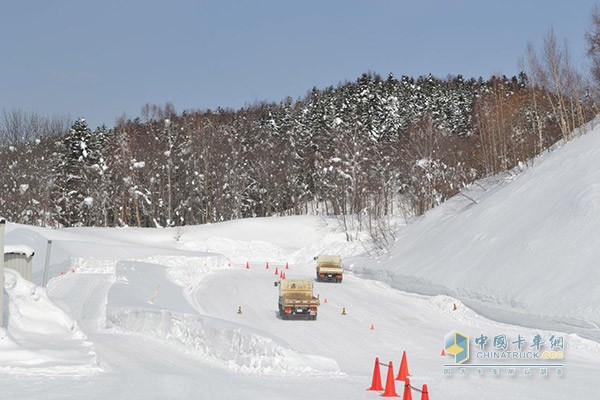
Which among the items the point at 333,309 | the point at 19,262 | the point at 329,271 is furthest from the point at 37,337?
the point at 329,271

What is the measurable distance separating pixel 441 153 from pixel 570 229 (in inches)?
1575

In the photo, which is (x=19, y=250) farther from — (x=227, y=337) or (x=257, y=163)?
(x=257, y=163)

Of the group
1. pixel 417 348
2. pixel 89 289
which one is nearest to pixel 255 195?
pixel 89 289

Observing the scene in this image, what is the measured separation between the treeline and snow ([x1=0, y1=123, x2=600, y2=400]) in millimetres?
13745

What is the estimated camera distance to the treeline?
68625mm

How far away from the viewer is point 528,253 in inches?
1166

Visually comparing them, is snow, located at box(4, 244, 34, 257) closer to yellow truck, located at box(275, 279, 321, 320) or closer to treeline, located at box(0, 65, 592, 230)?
yellow truck, located at box(275, 279, 321, 320)

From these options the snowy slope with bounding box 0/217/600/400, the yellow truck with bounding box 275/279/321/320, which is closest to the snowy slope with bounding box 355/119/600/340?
the snowy slope with bounding box 0/217/600/400

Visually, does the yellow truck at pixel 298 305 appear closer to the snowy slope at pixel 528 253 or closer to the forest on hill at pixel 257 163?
the snowy slope at pixel 528 253

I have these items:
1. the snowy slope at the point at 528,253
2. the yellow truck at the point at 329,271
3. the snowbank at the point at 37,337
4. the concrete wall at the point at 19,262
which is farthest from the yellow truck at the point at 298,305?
the yellow truck at the point at 329,271

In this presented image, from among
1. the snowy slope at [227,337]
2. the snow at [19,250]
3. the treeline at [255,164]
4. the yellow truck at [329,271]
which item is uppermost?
the treeline at [255,164]

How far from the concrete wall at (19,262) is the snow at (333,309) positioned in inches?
97.2

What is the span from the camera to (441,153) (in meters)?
68.9

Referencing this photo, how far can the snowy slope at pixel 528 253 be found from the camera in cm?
2498
